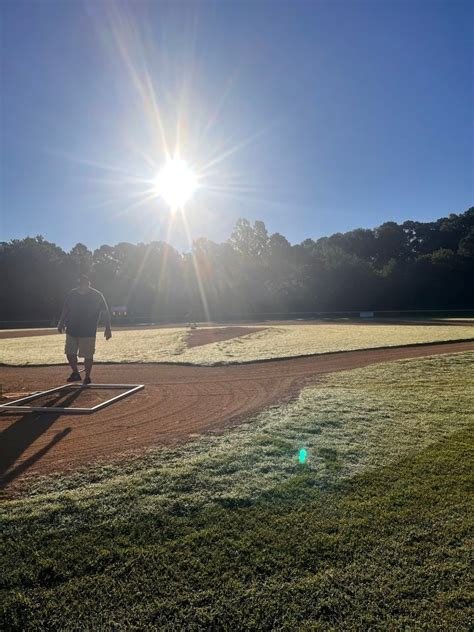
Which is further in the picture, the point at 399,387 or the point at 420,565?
the point at 399,387

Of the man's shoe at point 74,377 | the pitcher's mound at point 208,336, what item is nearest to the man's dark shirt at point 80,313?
the man's shoe at point 74,377

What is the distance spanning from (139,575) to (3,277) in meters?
56.8

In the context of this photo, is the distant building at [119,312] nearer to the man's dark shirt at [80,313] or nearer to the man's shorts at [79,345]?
the man's shorts at [79,345]

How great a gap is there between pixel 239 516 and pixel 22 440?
303cm

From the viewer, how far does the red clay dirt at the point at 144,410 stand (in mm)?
4102

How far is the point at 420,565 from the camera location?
7.46 feet

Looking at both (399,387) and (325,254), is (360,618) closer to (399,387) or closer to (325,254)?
(399,387)

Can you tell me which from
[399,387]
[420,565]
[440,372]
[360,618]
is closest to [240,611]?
[360,618]

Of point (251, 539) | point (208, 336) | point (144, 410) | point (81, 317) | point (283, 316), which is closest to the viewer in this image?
point (251, 539)

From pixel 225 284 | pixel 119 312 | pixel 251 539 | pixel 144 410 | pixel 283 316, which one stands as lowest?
pixel 251 539

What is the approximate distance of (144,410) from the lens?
5777 millimetres

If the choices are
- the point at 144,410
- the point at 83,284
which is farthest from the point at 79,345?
the point at 144,410

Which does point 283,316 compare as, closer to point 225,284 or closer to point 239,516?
point 225,284

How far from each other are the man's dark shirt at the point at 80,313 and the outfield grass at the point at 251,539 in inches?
144
